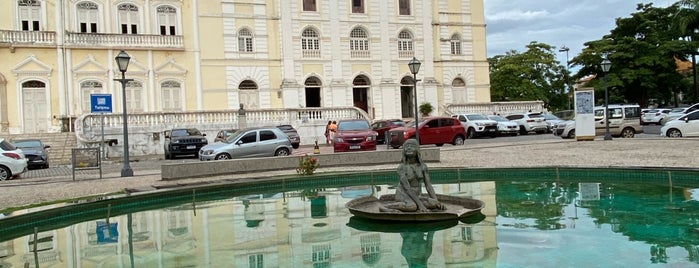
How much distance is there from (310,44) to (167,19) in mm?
10051

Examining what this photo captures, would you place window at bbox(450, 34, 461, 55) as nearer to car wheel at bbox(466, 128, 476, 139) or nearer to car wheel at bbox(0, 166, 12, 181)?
car wheel at bbox(466, 128, 476, 139)

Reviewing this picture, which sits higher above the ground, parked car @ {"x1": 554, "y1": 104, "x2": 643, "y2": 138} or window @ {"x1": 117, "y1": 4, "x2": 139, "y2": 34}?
window @ {"x1": 117, "y1": 4, "x2": 139, "y2": 34}

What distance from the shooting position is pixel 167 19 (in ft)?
126

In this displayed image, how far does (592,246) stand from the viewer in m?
7.61

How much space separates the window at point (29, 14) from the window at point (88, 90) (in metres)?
4.26

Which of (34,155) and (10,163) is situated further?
(34,155)

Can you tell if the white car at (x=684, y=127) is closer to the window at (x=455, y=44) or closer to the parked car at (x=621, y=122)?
the parked car at (x=621, y=122)

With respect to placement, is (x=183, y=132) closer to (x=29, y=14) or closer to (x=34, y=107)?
(x=34, y=107)

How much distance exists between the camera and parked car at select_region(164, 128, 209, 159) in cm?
2586

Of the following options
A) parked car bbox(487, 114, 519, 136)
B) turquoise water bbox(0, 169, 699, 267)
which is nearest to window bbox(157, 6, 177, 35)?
parked car bbox(487, 114, 519, 136)

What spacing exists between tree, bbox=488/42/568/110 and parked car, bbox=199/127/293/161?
44.1 meters

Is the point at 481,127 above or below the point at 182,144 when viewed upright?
above

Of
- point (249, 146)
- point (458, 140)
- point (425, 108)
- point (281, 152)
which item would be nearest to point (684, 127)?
point (458, 140)

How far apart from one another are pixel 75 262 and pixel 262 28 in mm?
33976
